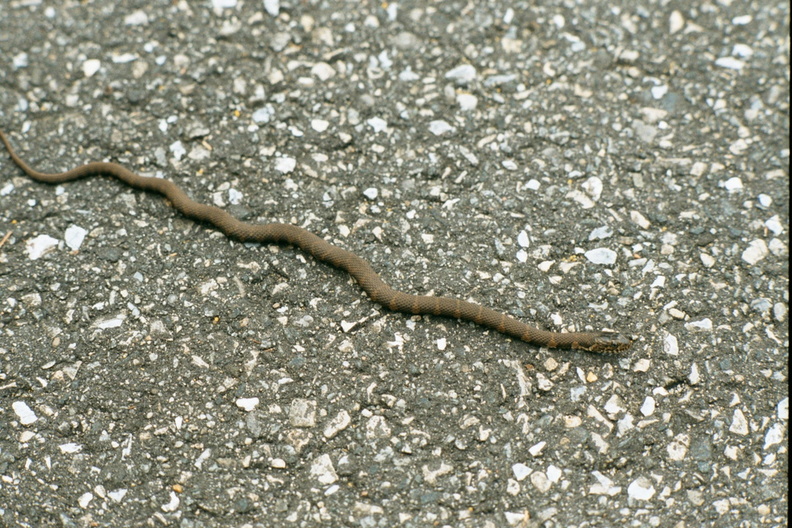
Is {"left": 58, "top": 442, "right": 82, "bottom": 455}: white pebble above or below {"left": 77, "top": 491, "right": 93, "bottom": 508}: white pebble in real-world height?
above

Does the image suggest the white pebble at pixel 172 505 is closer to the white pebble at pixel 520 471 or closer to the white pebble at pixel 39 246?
the white pebble at pixel 520 471

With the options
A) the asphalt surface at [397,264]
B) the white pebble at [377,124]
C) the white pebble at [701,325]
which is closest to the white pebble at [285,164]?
the asphalt surface at [397,264]

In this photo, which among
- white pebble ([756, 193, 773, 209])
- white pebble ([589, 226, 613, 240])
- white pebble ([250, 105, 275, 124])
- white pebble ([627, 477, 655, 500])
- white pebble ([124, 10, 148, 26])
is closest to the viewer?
white pebble ([627, 477, 655, 500])

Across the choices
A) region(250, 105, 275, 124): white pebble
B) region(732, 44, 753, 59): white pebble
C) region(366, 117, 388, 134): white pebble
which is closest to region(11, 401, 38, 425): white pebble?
region(250, 105, 275, 124): white pebble

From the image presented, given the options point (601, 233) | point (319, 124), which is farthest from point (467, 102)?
point (601, 233)

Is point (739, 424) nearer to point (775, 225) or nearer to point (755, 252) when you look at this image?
point (755, 252)

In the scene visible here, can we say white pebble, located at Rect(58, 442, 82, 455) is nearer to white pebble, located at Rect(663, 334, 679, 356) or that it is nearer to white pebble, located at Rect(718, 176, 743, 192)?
white pebble, located at Rect(663, 334, 679, 356)
